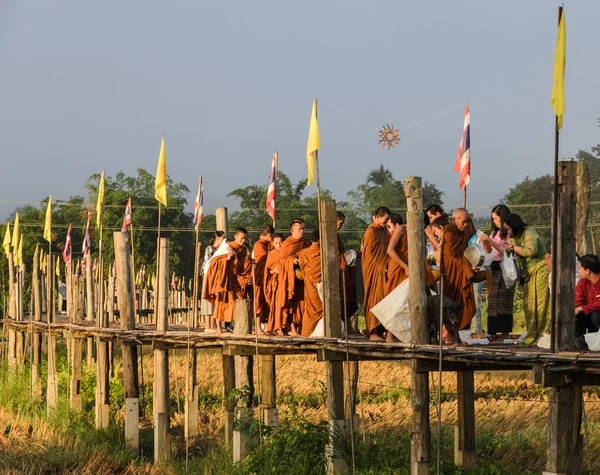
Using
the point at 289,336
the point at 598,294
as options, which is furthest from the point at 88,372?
the point at 598,294

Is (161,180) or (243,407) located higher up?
(161,180)

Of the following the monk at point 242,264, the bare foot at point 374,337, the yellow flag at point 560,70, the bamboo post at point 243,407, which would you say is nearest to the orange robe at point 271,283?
the bamboo post at point 243,407

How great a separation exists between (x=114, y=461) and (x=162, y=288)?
2427 millimetres

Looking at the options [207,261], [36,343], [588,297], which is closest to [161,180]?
[207,261]

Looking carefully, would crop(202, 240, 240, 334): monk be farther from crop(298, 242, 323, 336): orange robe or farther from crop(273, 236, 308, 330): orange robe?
crop(298, 242, 323, 336): orange robe

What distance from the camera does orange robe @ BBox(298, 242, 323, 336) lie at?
1131 cm

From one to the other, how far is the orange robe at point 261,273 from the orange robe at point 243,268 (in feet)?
0.67

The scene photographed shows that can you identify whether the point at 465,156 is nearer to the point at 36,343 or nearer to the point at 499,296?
the point at 499,296

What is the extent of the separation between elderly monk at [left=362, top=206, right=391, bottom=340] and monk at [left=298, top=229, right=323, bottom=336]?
111cm

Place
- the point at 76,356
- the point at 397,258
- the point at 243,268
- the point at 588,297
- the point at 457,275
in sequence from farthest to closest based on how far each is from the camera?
1. the point at 76,356
2. the point at 243,268
3. the point at 397,258
4. the point at 457,275
5. the point at 588,297

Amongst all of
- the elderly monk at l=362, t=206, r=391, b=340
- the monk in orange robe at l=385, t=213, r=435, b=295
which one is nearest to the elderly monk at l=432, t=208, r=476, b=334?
the monk in orange robe at l=385, t=213, r=435, b=295

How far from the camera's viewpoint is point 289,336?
455 inches

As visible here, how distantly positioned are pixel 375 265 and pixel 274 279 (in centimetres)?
238

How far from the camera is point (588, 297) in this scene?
28.4 feet
